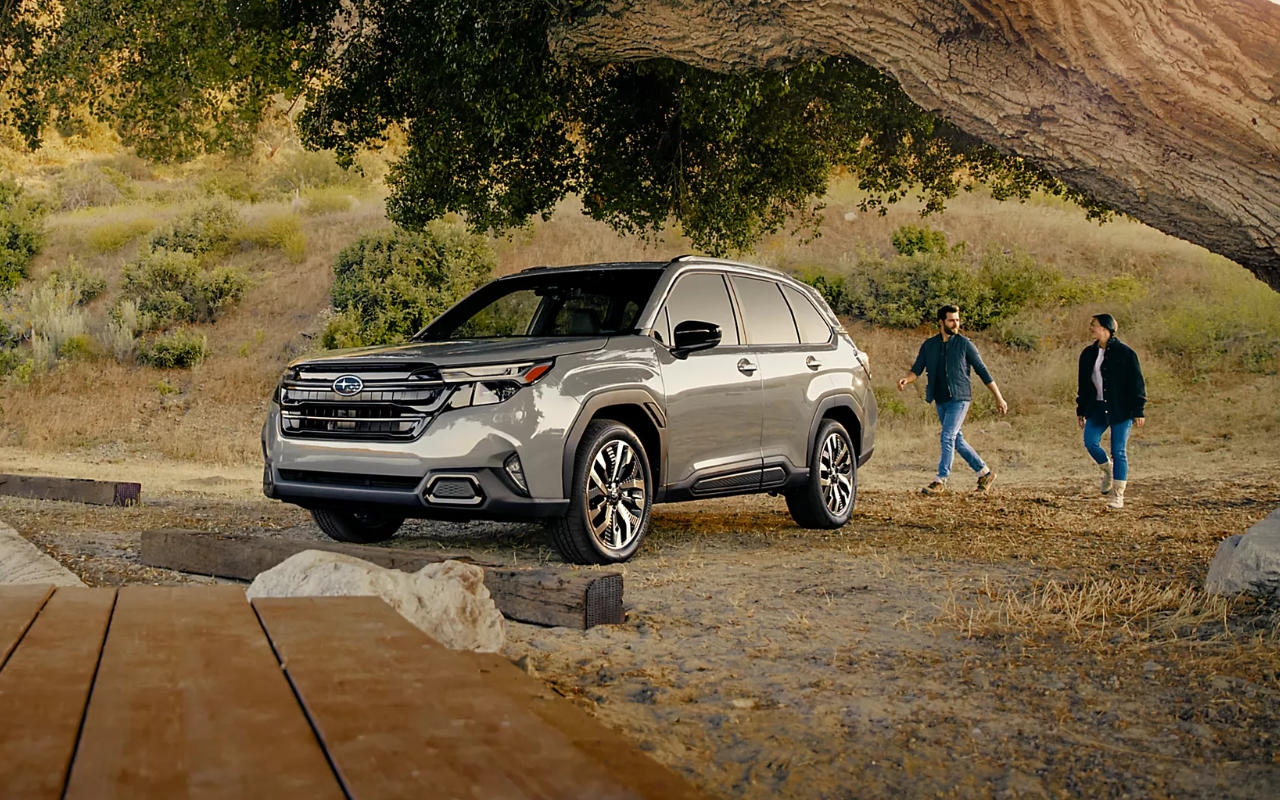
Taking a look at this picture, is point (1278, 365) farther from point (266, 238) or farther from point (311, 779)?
point (311, 779)

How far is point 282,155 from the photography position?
51.9 m

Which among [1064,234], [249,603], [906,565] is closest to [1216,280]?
[1064,234]

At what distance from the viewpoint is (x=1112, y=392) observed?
40.0ft

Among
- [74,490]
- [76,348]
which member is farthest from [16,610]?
[76,348]

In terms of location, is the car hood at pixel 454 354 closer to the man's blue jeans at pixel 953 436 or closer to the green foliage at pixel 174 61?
the green foliage at pixel 174 61

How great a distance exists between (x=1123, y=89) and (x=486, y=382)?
4289 mm

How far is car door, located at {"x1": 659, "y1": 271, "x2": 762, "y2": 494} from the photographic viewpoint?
8469 mm

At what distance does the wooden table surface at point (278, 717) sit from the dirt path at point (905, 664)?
4.65 ft

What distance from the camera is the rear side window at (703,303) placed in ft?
28.7

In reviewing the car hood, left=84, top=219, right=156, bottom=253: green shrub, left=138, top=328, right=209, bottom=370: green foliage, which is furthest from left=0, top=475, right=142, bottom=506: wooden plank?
left=84, top=219, right=156, bottom=253: green shrub

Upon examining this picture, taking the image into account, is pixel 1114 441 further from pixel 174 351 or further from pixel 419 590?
pixel 174 351

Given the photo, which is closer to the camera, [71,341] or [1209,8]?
[1209,8]

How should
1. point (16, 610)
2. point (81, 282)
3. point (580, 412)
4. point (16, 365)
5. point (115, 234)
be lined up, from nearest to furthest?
point (16, 610) → point (580, 412) → point (16, 365) → point (81, 282) → point (115, 234)

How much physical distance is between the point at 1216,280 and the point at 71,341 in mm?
27363
